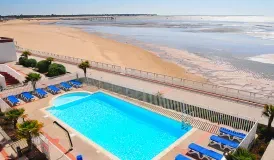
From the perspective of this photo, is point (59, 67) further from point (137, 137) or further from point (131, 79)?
point (137, 137)

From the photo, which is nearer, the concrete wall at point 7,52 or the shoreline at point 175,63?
the shoreline at point 175,63

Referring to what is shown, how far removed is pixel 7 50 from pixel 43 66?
7.75m

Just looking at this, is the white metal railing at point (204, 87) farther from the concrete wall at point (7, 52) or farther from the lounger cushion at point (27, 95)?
the concrete wall at point (7, 52)

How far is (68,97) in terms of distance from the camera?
24.3m

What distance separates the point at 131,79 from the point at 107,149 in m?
13.1

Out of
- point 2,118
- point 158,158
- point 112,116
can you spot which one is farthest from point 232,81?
point 2,118

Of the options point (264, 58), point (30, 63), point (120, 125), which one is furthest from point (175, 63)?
point (120, 125)

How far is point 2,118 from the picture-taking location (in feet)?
59.5

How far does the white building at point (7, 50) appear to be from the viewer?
112 feet

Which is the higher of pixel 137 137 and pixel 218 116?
pixel 218 116

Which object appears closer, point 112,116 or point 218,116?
point 218,116

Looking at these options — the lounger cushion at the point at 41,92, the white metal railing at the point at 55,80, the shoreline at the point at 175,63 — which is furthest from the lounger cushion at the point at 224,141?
the white metal railing at the point at 55,80

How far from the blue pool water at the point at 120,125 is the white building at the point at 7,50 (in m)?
18.2

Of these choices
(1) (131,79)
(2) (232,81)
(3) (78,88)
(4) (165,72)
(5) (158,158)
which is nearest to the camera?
(5) (158,158)
